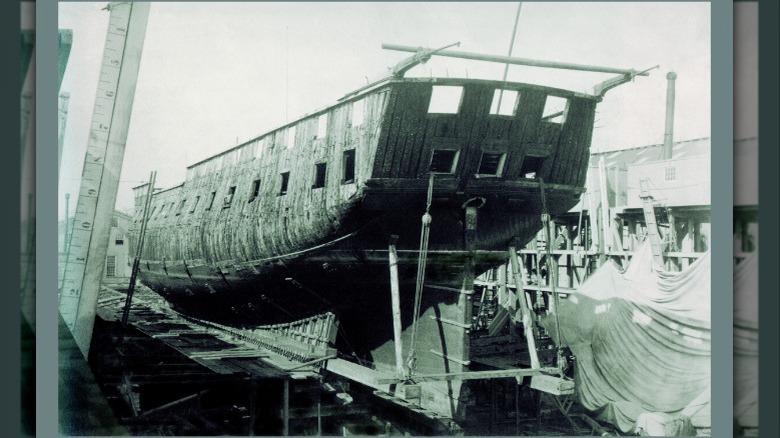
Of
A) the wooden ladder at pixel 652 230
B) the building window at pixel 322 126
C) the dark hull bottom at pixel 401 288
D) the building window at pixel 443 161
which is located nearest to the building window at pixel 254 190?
the dark hull bottom at pixel 401 288

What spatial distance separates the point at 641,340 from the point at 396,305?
2843mm

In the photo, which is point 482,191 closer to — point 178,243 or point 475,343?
point 475,343

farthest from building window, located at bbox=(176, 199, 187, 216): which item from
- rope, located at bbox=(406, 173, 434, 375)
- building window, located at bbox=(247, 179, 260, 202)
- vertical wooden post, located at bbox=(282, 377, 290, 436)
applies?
rope, located at bbox=(406, 173, 434, 375)

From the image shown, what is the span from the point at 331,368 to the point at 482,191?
8.71ft

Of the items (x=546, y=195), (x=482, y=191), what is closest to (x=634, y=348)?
(x=546, y=195)

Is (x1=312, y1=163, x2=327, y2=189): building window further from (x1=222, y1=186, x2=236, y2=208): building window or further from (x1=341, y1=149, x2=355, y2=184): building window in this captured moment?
(x1=222, y1=186, x2=236, y2=208): building window

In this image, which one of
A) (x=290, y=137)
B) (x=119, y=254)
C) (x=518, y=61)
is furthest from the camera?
(x=290, y=137)

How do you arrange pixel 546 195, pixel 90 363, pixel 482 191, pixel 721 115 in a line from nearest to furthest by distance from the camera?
1. pixel 721 115
2. pixel 90 363
3. pixel 482 191
4. pixel 546 195

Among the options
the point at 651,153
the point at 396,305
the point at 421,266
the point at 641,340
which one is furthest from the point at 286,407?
the point at 651,153

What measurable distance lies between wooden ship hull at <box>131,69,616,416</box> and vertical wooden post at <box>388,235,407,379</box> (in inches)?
9.8

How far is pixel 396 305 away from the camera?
18.7 feet

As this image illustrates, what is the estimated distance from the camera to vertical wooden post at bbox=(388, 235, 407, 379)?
17.7 ft

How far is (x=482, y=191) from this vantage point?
615cm

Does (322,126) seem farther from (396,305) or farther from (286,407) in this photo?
(286,407)
